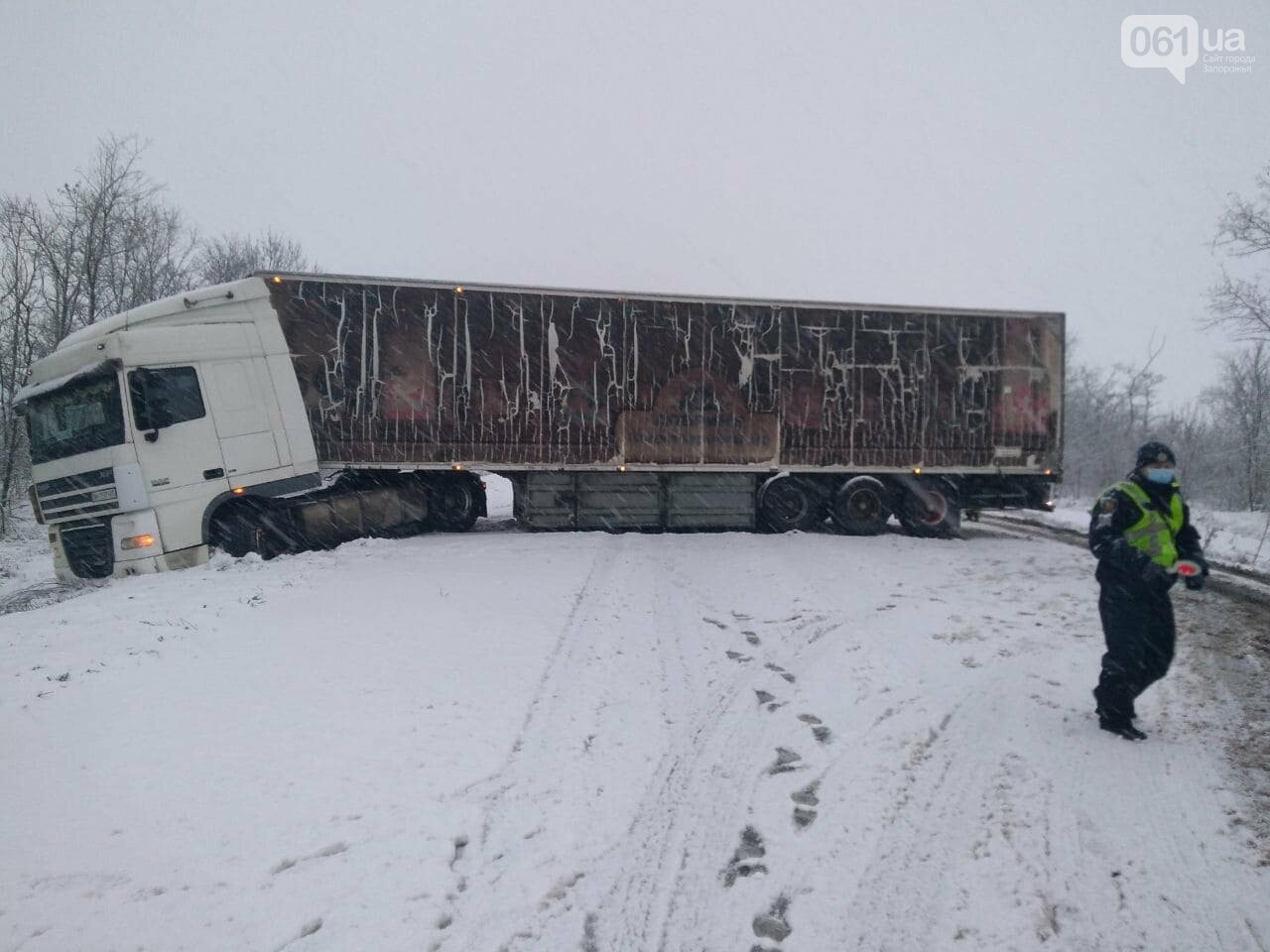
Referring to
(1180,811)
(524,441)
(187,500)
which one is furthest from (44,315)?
(1180,811)

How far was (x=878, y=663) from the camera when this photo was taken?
5.59m

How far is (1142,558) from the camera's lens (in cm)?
399

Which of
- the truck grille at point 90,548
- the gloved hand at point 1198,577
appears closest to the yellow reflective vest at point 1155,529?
the gloved hand at point 1198,577

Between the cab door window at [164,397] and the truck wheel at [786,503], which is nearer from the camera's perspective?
the cab door window at [164,397]

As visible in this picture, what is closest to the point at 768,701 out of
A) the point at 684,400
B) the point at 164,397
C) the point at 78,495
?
the point at 684,400

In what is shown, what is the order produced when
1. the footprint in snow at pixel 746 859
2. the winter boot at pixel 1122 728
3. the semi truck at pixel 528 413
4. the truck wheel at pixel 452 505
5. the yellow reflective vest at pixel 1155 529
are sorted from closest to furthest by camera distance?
the footprint in snow at pixel 746 859, the yellow reflective vest at pixel 1155 529, the winter boot at pixel 1122 728, the semi truck at pixel 528 413, the truck wheel at pixel 452 505

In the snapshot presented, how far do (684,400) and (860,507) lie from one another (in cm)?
362

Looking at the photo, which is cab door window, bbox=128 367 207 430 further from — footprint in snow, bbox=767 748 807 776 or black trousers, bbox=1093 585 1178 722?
black trousers, bbox=1093 585 1178 722

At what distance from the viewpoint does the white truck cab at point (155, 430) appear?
8.57 m

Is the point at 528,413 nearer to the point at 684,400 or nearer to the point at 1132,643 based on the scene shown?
the point at 684,400

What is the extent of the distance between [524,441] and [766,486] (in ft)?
13.7

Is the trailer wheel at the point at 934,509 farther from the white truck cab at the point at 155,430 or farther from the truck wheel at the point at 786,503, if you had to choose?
the white truck cab at the point at 155,430

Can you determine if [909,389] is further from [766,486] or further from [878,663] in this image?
[878,663]

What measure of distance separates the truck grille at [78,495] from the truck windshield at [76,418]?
0.34 meters
